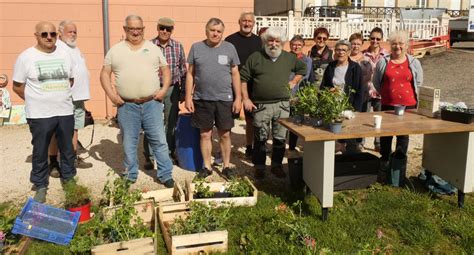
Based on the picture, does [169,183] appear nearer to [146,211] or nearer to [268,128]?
[146,211]

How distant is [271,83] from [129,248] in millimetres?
2540

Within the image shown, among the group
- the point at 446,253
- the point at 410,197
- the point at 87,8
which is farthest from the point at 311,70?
the point at 87,8

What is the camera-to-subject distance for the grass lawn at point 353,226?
3.47 metres

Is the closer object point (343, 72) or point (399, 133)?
point (399, 133)

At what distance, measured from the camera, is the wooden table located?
383 centimetres

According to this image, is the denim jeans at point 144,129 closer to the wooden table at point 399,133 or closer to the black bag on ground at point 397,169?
the wooden table at point 399,133

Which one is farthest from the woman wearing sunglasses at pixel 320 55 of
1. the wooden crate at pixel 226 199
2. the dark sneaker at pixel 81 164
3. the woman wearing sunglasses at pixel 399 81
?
the dark sneaker at pixel 81 164

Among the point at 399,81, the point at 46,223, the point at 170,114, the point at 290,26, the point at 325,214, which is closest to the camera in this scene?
the point at 46,223

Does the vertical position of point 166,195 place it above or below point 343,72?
below

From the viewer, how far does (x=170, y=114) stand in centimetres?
580

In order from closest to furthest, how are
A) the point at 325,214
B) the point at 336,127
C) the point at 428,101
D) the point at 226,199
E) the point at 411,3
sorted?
the point at 336,127 < the point at 325,214 < the point at 226,199 < the point at 428,101 < the point at 411,3

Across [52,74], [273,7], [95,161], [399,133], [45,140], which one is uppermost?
[273,7]

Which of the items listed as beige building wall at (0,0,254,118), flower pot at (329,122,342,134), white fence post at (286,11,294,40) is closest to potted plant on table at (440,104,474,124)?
flower pot at (329,122,342,134)

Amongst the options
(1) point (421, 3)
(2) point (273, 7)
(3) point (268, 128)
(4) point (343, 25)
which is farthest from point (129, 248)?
(1) point (421, 3)
